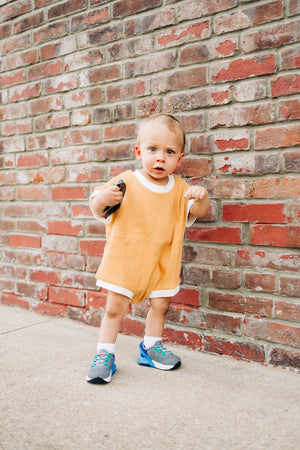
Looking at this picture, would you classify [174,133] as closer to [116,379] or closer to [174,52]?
[174,52]

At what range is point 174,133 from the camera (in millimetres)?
1676

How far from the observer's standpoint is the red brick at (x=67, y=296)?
2.34 meters

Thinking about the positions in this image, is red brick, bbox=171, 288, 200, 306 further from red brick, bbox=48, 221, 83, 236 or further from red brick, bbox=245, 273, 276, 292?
red brick, bbox=48, 221, 83, 236

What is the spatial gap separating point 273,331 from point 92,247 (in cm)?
108

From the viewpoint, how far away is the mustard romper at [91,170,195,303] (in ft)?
5.52

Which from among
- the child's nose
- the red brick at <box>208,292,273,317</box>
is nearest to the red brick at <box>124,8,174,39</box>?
the child's nose

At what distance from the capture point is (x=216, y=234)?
1871 millimetres

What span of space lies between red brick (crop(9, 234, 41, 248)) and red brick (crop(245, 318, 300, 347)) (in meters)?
1.41

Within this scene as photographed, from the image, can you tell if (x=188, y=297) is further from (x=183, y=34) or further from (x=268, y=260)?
(x=183, y=34)

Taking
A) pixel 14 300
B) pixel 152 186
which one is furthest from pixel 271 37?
pixel 14 300

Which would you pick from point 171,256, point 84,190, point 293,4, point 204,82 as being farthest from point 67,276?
point 293,4

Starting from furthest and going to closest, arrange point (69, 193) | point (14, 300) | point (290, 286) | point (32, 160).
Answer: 1. point (14, 300)
2. point (32, 160)
3. point (69, 193)
4. point (290, 286)

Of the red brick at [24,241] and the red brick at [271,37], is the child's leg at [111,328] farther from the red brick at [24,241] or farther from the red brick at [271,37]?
the red brick at [271,37]

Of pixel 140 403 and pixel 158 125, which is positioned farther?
pixel 158 125
